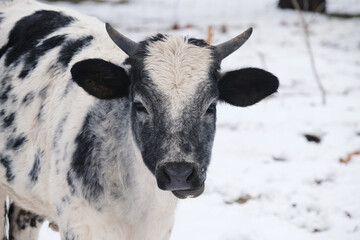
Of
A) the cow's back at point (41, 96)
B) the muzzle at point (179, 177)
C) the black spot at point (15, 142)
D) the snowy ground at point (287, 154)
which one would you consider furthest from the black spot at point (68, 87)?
the snowy ground at point (287, 154)

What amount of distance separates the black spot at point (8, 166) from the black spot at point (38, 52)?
60 cm

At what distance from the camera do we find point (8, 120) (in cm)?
453

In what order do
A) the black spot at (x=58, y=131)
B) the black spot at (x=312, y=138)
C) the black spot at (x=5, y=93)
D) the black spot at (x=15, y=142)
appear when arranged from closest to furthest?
the black spot at (x=58, y=131)
the black spot at (x=15, y=142)
the black spot at (x=5, y=93)
the black spot at (x=312, y=138)

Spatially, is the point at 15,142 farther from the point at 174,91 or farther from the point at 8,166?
Result: the point at 174,91

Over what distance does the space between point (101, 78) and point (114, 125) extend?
0.33 meters

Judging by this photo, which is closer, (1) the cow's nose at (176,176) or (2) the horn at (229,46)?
(1) the cow's nose at (176,176)

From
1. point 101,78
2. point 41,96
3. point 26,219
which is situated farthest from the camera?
point 26,219

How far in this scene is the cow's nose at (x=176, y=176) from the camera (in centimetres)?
331

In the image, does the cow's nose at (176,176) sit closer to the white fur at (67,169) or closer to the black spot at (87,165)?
the white fur at (67,169)

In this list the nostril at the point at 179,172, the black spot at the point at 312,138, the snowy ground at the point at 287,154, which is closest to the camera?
the nostril at the point at 179,172

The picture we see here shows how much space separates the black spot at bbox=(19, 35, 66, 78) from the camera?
462 cm

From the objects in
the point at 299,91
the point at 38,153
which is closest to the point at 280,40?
the point at 299,91

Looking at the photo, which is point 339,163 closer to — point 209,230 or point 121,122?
point 209,230

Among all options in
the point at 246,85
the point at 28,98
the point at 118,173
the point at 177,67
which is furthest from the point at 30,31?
the point at 246,85
